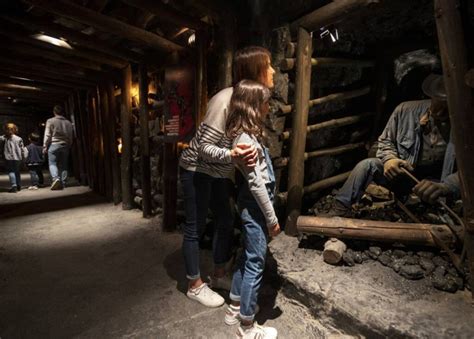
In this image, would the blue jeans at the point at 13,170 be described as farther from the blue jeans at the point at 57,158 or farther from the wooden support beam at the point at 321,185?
the wooden support beam at the point at 321,185

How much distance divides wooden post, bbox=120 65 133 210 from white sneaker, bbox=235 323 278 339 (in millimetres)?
3900

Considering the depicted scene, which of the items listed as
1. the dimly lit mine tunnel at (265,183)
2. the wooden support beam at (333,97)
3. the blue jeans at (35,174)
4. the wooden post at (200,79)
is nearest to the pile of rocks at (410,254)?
the dimly lit mine tunnel at (265,183)

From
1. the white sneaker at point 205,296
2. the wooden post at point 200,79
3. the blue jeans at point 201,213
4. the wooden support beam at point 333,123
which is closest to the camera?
the blue jeans at point 201,213

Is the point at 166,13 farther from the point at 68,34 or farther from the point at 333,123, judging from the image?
the point at 333,123

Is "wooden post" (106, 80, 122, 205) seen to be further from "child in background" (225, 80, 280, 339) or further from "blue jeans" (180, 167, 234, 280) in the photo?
"child in background" (225, 80, 280, 339)

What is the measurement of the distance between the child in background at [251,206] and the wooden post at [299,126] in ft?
3.33

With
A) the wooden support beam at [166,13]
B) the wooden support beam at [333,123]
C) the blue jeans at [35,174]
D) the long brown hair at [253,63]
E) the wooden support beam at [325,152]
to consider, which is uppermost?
the wooden support beam at [166,13]

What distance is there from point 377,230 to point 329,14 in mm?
2036

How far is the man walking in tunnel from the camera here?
6773mm

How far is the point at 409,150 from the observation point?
297cm

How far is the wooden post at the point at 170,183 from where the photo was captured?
3814 mm

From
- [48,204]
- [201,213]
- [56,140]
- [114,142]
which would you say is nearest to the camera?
[201,213]

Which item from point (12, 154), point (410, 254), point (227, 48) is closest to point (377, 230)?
point (410, 254)

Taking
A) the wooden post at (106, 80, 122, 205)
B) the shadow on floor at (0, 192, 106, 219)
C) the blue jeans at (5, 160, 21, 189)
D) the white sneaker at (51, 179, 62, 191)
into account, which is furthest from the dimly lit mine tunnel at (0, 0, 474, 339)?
the blue jeans at (5, 160, 21, 189)
